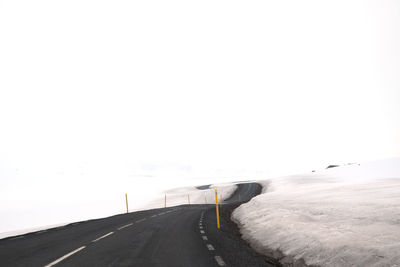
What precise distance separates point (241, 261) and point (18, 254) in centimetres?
655

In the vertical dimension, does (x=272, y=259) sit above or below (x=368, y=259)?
below

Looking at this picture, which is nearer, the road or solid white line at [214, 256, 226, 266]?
solid white line at [214, 256, 226, 266]

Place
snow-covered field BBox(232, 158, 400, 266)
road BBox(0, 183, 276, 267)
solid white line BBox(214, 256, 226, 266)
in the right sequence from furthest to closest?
road BBox(0, 183, 276, 267), solid white line BBox(214, 256, 226, 266), snow-covered field BBox(232, 158, 400, 266)

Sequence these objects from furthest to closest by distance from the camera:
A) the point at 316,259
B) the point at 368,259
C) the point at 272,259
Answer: the point at 272,259 < the point at 316,259 < the point at 368,259

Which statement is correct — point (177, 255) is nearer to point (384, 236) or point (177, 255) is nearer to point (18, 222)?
point (384, 236)

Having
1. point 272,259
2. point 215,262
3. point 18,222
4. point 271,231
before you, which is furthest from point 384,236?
point 18,222

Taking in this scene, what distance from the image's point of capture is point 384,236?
24.8 feet

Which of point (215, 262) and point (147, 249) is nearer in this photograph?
point (215, 262)

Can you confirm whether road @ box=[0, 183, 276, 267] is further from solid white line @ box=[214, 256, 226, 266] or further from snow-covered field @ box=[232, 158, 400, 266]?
snow-covered field @ box=[232, 158, 400, 266]

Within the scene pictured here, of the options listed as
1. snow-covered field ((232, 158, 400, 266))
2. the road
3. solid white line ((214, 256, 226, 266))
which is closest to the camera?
snow-covered field ((232, 158, 400, 266))

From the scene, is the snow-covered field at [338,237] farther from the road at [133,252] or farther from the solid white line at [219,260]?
the solid white line at [219,260]

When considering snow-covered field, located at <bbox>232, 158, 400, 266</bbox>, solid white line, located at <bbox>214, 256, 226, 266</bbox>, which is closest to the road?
solid white line, located at <bbox>214, 256, 226, 266</bbox>

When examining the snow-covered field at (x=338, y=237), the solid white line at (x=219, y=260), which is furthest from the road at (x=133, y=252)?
the snow-covered field at (x=338, y=237)

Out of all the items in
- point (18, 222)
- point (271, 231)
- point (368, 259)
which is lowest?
point (18, 222)
